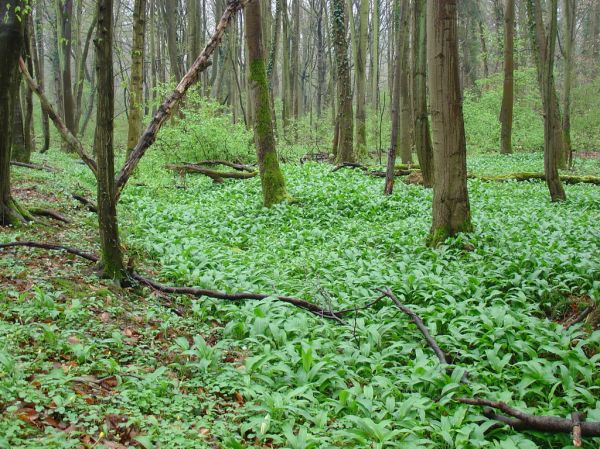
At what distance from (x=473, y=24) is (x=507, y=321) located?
109 ft

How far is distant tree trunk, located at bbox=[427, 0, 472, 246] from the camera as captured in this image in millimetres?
6930

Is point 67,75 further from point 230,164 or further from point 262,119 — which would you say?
point 262,119

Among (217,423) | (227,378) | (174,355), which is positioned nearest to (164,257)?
(174,355)

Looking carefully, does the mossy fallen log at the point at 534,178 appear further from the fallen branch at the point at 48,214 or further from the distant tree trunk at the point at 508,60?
the fallen branch at the point at 48,214

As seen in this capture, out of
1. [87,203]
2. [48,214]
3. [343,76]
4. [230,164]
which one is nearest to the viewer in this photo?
[48,214]

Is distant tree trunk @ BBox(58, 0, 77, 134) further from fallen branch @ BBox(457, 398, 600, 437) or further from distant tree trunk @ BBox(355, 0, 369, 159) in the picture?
fallen branch @ BBox(457, 398, 600, 437)

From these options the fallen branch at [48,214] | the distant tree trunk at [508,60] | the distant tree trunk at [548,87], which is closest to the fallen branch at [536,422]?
the fallen branch at [48,214]

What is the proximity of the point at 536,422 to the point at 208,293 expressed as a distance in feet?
10.5

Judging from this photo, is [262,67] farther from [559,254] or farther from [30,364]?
[30,364]

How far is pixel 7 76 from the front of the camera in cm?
562

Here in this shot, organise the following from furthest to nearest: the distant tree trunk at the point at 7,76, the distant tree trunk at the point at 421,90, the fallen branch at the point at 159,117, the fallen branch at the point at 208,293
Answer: the distant tree trunk at the point at 421,90
the distant tree trunk at the point at 7,76
the fallen branch at the point at 159,117
the fallen branch at the point at 208,293

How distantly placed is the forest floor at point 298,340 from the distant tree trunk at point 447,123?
15.6 inches

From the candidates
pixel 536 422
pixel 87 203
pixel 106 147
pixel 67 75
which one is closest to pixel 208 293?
pixel 106 147

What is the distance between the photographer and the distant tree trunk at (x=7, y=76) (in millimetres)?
5531
